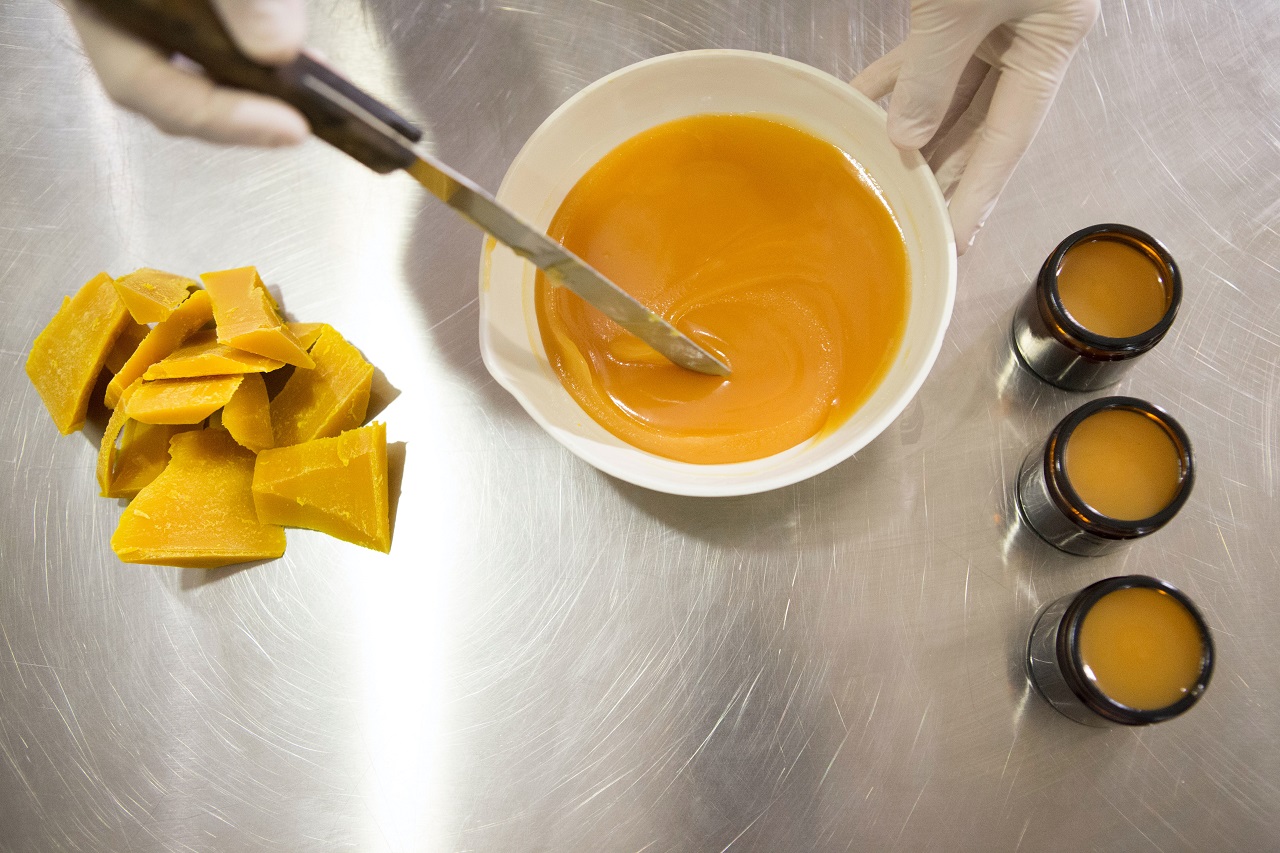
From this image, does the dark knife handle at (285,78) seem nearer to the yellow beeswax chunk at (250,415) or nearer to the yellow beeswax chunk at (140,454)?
the yellow beeswax chunk at (250,415)

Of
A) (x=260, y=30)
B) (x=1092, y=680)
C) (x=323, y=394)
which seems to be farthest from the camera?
(x=323, y=394)

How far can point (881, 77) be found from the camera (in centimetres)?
138

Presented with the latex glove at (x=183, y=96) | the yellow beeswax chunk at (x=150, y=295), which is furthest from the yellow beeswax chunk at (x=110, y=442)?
the latex glove at (x=183, y=96)

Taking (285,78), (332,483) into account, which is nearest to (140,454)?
(332,483)

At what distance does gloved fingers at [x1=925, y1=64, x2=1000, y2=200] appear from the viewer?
1.40 meters

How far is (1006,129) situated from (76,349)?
1656mm

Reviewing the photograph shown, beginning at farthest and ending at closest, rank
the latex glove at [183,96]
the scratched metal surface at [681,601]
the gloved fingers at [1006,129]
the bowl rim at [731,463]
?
the scratched metal surface at [681,601] < the gloved fingers at [1006,129] < the bowl rim at [731,463] < the latex glove at [183,96]

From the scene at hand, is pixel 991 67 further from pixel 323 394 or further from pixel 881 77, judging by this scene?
pixel 323 394

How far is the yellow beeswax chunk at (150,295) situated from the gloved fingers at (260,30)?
668mm

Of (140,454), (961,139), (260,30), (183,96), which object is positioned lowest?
(140,454)

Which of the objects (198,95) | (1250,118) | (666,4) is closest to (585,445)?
(198,95)

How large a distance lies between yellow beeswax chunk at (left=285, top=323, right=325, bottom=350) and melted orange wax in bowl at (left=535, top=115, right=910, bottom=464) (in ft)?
1.44

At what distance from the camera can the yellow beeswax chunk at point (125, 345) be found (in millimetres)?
1438

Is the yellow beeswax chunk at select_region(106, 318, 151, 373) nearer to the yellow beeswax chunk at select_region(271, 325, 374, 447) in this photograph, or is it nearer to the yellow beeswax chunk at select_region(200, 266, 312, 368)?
the yellow beeswax chunk at select_region(200, 266, 312, 368)
